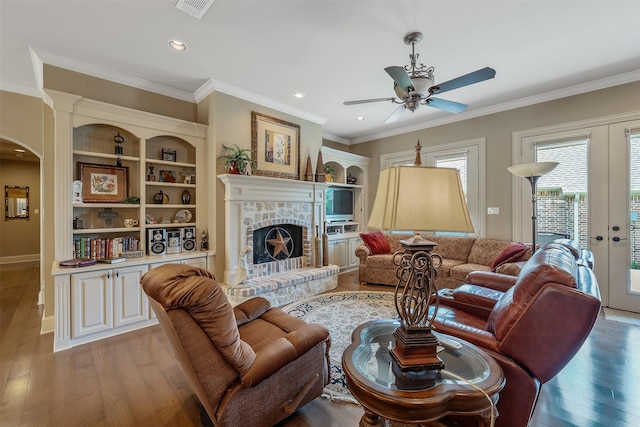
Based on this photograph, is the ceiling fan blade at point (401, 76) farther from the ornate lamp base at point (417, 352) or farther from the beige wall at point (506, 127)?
the beige wall at point (506, 127)

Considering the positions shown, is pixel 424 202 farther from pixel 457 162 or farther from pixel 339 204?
pixel 339 204

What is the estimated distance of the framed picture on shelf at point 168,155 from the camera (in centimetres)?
368

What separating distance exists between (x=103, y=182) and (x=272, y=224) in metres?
2.17

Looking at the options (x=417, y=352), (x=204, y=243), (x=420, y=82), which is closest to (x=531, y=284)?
(x=417, y=352)

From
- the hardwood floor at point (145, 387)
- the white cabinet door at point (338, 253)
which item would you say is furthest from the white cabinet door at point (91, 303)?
the white cabinet door at point (338, 253)

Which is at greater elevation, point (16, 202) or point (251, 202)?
point (16, 202)

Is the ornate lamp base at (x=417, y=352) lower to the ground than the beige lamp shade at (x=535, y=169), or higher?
lower

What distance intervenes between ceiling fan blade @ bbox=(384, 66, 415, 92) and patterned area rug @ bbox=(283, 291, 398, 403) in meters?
2.50

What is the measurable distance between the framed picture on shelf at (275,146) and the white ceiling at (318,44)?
43cm

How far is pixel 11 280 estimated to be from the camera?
4.88 meters

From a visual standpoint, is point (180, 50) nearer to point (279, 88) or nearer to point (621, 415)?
point (279, 88)

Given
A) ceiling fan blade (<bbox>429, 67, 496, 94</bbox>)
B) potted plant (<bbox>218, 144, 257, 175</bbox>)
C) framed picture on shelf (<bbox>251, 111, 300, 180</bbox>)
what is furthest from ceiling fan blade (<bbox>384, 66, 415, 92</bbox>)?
framed picture on shelf (<bbox>251, 111, 300, 180</bbox>)

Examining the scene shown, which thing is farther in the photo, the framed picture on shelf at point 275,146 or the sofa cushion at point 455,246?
the sofa cushion at point 455,246

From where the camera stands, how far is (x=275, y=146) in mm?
4328
